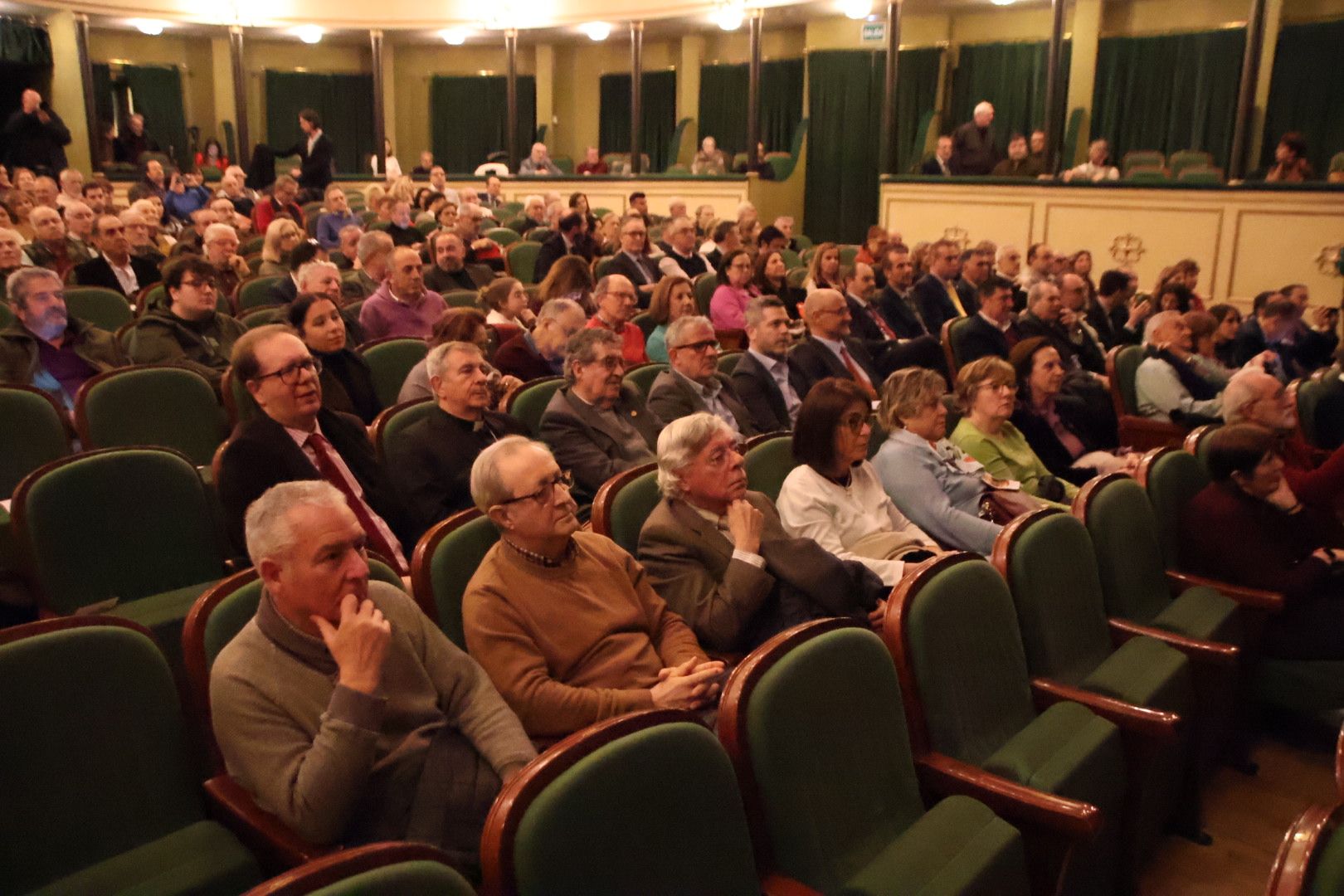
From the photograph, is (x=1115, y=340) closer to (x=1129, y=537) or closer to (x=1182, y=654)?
(x=1129, y=537)

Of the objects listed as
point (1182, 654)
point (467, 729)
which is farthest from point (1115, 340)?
point (467, 729)

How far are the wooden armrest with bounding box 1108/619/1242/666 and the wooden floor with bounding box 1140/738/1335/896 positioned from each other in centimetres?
45

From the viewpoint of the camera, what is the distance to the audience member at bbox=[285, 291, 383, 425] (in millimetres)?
3340

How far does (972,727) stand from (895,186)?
820 cm

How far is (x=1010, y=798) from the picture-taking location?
1720mm

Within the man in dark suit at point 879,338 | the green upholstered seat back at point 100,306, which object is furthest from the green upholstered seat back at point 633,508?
the green upholstered seat back at point 100,306

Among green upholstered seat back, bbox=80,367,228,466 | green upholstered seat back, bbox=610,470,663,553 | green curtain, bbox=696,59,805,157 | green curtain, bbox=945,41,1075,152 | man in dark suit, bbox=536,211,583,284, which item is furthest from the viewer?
green curtain, bbox=696,59,805,157

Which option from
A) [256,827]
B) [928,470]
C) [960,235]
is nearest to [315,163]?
[960,235]

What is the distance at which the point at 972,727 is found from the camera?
76.7 inches

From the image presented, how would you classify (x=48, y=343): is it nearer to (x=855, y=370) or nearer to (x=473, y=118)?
(x=855, y=370)

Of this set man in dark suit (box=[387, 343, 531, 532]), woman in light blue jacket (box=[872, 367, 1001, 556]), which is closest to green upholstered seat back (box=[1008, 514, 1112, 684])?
woman in light blue jacket (box=[872, 367, 1001, 556])

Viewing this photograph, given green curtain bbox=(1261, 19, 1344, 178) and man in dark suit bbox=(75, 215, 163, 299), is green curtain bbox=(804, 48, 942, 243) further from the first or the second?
man in dark suit bbox=(75, 215, 163, 299)

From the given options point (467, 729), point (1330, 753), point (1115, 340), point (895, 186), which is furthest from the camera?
point (895, 186)

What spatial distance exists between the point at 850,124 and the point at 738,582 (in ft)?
36.3
